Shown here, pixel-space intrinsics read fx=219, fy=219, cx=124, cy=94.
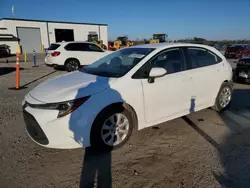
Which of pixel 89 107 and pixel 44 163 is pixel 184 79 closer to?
pixel 89 107

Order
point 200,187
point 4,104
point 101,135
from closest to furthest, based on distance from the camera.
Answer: point 200,187, point 101,135, point 4,104

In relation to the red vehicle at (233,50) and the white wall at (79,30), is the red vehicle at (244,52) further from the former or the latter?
the white wall at (79,30)

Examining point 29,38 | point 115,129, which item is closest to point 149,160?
point 115,129

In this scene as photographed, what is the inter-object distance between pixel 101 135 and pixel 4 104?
3975 mm

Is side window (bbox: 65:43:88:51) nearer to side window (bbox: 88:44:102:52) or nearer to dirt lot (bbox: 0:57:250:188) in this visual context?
side window (bbox: 88:44:102:52)

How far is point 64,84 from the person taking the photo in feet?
11.5

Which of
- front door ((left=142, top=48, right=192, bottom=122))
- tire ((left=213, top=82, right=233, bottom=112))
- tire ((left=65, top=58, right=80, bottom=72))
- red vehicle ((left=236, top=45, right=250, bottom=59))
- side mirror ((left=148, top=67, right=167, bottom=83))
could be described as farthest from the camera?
red vehicle ((left=236, top=45, right=250, bottom=59))

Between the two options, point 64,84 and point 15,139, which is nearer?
point 64,84

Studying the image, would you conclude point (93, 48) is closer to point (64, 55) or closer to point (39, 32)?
point (64, 55)

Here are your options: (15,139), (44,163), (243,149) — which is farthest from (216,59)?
(15,139)

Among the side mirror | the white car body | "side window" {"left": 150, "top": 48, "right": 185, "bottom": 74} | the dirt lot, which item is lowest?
the dirt lot

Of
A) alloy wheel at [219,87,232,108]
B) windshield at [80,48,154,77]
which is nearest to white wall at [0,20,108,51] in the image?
windshield at [80,48,154,77]

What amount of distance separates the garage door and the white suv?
83.8 feet

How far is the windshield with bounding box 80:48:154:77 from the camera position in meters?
3.71
